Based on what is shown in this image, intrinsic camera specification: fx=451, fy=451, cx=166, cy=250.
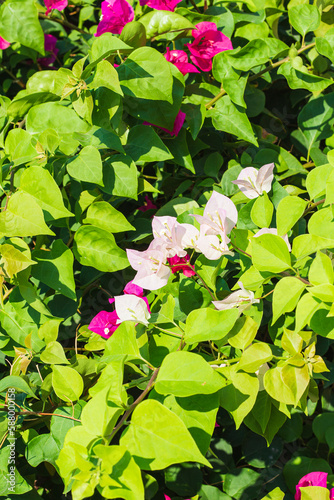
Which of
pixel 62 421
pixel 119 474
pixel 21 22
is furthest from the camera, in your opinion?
pixel 21 22

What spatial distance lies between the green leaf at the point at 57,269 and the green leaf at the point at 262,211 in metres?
0.33

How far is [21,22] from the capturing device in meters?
1.07

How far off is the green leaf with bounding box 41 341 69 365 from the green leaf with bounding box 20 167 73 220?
0.22 m

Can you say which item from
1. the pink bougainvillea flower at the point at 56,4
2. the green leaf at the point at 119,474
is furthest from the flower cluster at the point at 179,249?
the pink bougainvillea flower at the point at 56,4

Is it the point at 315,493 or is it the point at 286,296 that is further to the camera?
the point at 315,493

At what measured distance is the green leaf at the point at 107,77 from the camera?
A: 752 millimetres

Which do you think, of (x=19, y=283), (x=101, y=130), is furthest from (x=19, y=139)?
(x=19, y=283)

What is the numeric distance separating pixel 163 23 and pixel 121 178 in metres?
0.36

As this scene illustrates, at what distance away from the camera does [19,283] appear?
0.79m

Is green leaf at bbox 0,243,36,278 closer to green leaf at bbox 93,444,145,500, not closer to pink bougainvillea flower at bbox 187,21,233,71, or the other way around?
green leaf at bbox 93,444,145,500

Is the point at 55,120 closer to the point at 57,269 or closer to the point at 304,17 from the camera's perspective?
the point at 57,269

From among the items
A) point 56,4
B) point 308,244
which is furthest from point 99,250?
point 56,4

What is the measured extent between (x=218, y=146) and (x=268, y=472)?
79 cm

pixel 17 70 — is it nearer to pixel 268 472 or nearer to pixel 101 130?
pixel 101 130
